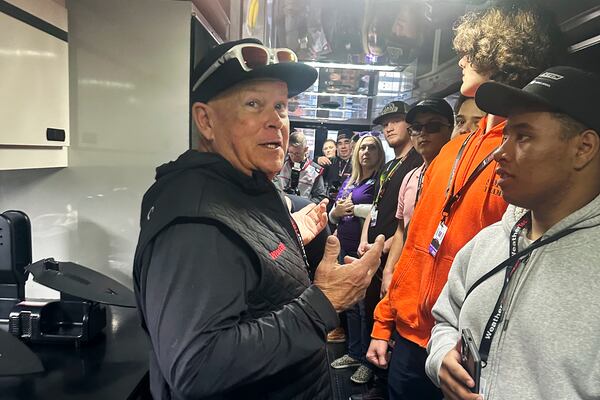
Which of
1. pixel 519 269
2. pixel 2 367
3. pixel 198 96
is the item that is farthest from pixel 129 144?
pixel 519 269

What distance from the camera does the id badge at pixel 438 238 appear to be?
1473 millimetres

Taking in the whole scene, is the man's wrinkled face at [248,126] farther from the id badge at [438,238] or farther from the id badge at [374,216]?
the id badge at [374,216]

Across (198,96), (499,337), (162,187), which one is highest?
(198,96)

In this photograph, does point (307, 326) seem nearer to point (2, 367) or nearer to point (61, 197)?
point (2, 367)

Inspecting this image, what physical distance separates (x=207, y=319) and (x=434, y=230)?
1087mm

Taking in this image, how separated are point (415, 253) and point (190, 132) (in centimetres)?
117

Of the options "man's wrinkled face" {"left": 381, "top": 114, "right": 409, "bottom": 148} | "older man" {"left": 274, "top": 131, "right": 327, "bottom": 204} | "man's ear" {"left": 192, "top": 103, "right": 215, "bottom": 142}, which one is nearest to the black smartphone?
"man's ear" {"left": 192, "top": 103, "right": 215, "bottom": 142}

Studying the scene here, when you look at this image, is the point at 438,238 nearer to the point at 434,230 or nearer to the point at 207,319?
the point at 434,230

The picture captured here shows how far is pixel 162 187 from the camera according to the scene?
0.99 metres

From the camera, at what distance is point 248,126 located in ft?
3.57

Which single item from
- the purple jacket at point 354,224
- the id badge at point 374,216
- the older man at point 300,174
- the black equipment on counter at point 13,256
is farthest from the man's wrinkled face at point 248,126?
the older man at point 300,174

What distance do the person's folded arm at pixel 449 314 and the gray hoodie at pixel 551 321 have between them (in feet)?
0.38

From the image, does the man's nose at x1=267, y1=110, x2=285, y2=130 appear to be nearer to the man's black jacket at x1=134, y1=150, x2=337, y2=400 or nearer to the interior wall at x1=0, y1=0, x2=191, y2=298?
the man's black jacket at x1=134, y1=150, x2=337, y2=400

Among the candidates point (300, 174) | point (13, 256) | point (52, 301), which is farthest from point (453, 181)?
point (300, 174)
